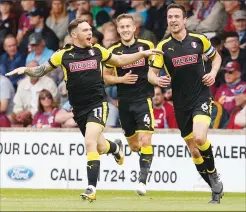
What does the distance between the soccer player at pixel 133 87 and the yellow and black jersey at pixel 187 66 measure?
5.79 feet

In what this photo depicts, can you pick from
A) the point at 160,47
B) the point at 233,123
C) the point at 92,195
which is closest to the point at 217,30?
the point at 233,123

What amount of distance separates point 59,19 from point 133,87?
7.13 m

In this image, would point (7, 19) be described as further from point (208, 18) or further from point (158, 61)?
point (158, 61)

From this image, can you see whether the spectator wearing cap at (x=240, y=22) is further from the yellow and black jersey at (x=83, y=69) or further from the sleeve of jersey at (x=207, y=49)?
the yellow and black jersey at (x=83, y=69)

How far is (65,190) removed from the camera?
19453 mm

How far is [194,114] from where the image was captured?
48.9ft

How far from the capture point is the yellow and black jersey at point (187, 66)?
15117 mm

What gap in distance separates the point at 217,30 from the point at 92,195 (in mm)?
8734

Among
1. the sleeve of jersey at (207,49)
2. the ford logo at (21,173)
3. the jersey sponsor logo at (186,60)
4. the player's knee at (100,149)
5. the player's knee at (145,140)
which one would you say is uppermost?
the sleeve of jersey at (207,49)

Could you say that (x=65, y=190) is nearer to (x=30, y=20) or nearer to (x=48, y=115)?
(x=48, y=115)

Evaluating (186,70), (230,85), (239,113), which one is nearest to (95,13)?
(230,85)

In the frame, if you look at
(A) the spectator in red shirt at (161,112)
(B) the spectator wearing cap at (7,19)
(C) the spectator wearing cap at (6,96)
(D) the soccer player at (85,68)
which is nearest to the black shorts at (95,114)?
(D) the soccer player at (85,68)

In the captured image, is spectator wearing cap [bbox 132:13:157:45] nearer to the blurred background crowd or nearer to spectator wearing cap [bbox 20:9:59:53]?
the blurred background crowd

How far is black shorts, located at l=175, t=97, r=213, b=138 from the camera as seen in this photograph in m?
14.8
